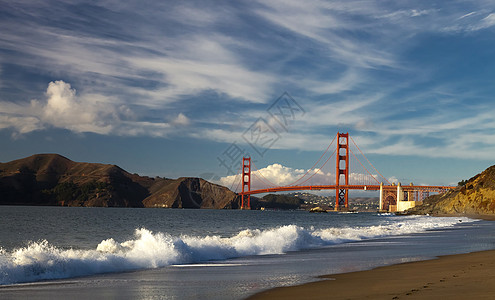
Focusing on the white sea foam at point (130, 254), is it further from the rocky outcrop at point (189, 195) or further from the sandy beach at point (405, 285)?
the rocky outcrop at point (189, 195)

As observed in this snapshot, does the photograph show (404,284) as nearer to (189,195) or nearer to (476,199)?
(476,199)

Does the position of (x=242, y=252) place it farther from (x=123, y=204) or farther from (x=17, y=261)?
(x=123, y=204)

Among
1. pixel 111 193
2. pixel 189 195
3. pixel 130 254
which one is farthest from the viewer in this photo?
pixel 189 195

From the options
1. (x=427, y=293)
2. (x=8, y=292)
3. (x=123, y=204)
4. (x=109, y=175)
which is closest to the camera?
(x=427, y=293)

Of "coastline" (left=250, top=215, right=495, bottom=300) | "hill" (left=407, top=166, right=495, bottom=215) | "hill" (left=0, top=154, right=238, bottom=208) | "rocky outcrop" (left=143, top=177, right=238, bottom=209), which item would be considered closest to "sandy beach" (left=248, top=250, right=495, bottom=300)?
"coastline" (left=250, top=215, right=495, bottom=300)

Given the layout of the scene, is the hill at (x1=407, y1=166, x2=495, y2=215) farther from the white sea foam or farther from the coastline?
the coastline

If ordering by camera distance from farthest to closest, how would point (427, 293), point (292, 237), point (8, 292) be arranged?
point (292, 237) → point (8, 292) → point (427, 293)

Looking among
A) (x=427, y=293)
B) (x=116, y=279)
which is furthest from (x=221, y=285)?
(x=427, y=293)

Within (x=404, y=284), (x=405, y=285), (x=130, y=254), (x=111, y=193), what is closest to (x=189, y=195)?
(x=111, y=193)
